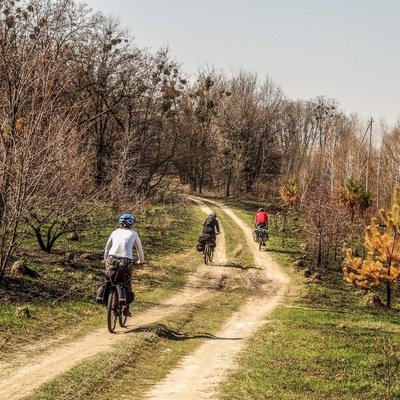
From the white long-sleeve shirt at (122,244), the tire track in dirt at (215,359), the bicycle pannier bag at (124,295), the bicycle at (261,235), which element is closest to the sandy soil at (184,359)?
the tire track in dirt at (215,359)

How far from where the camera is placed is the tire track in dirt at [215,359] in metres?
7.57

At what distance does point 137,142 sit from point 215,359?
2974 cm

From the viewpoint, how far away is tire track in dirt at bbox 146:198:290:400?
24.8 ft

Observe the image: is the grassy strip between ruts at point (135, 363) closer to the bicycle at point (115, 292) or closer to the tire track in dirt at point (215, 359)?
the tire track in dirt at point (215, 359)

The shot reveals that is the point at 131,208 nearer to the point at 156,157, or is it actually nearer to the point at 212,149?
the point at 156,157

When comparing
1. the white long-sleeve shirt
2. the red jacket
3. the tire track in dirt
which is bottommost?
the tire track in dirt

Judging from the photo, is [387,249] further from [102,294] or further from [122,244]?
[102,294]

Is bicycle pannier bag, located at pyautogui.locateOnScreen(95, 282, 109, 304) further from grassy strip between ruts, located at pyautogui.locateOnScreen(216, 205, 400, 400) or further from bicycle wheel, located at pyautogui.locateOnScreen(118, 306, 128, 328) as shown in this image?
grassy strip between ruts, located at pyautogui.locateOnScreen(216, 205, 400, 400)

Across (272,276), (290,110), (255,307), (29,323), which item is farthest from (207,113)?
(29,323)

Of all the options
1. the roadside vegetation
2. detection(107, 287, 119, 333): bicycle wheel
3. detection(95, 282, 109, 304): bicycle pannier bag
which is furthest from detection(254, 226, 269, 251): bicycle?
detection(95, 282, 109, 304): bicycle pannier bag

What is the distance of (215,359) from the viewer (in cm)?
964

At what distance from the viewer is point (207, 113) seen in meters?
60.9

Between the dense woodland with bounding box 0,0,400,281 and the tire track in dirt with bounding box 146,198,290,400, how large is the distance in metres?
6.57

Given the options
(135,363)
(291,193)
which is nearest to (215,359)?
(135,363)
